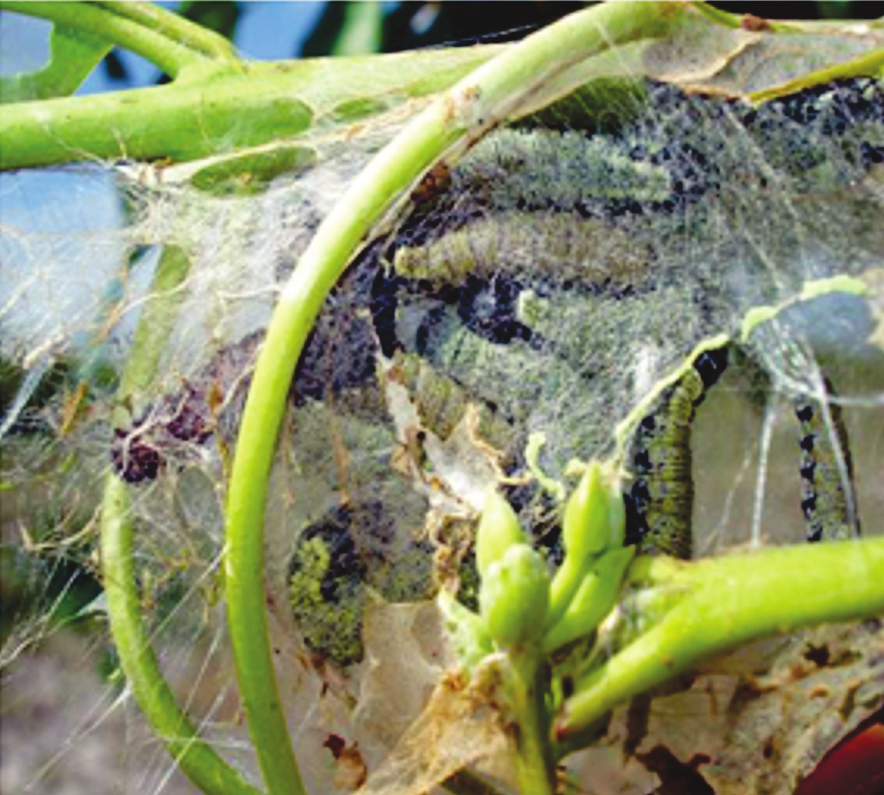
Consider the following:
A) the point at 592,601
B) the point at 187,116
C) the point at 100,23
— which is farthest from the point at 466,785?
the point at 100,23

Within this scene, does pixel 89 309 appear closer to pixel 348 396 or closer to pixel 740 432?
pixel 348 396

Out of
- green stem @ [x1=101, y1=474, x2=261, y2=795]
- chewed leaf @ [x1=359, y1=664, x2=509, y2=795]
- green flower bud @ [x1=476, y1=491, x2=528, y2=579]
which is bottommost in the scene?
green stem @ [x1=101, y1=474, x2=261, y2=795]

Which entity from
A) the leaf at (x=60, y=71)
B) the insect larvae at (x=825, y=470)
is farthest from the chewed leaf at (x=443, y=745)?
the leaf at (x=60, y=71)

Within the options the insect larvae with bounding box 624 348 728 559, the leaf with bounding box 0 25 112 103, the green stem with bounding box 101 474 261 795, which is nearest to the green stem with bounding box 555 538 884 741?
the insect larvae with bounding box 624 348 728 559

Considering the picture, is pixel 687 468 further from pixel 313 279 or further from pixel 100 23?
pixel 100 23

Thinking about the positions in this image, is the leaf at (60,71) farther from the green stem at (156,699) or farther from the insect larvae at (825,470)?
the insect larvae at (825,470)

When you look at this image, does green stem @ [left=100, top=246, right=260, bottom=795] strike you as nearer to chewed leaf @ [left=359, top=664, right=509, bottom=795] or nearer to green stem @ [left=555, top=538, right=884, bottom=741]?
chewed leaf @ [left=359, top=664, right=509, bottom=795]
